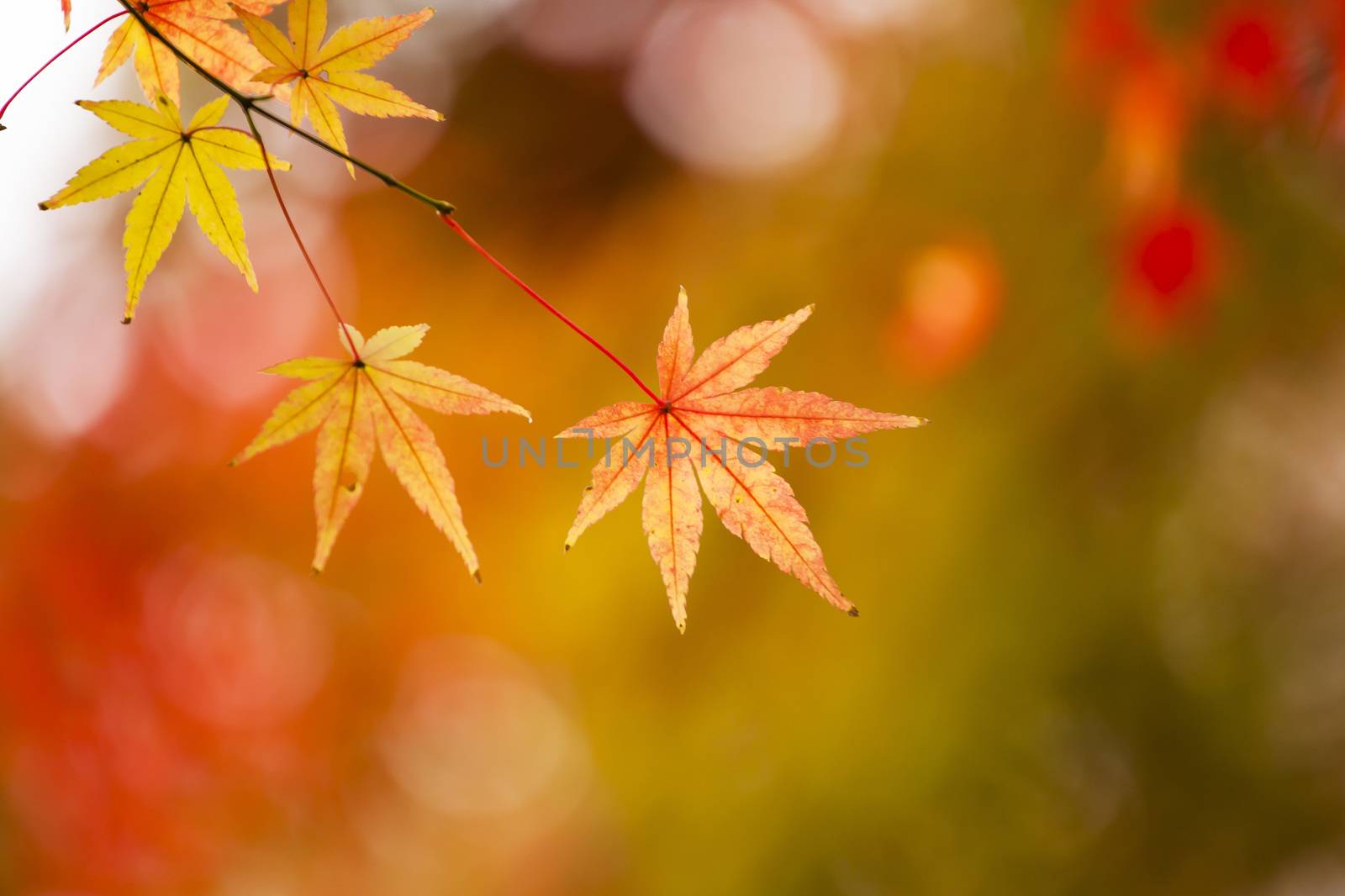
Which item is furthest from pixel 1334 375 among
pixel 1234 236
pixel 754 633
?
pixel 754 633

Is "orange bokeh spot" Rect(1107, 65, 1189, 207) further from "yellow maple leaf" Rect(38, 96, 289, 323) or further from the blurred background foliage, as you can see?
"yellow maple leaf" Rect(38, 96, 289, 323)

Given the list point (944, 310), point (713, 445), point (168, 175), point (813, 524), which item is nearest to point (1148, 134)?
point (944, 310)

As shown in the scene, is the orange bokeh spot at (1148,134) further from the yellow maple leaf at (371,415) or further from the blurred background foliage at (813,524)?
the yellow maple leaf at (371,415)

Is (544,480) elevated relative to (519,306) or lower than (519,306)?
lower

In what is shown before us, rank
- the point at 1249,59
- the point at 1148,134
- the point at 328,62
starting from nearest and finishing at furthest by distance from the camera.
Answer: the point at 328,62, the point at 1249,59, the point at 1148,134

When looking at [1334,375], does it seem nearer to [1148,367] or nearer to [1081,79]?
[1148,367]

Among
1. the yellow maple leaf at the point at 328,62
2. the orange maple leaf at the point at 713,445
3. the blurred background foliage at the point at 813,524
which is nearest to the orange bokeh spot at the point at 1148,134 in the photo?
the blurred background foliage at the point at 813,524

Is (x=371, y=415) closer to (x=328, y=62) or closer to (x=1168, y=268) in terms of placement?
(x=328, y=62)
